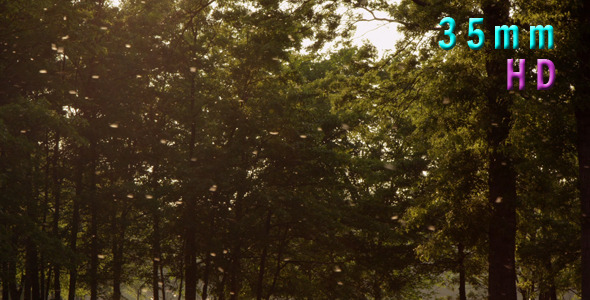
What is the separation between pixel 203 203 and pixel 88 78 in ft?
22.9

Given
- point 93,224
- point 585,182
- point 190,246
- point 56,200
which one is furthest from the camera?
point 56,200

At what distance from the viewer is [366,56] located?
15.1 meters

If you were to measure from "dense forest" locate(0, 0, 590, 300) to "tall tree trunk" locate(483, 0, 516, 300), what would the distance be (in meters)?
0.05

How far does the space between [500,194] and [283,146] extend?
33.2 feet

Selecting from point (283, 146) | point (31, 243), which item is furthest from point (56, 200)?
point (283, 146)

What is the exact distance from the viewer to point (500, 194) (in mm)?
12852

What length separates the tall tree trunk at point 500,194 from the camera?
39.1 feet

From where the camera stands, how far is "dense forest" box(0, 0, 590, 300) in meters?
11.8

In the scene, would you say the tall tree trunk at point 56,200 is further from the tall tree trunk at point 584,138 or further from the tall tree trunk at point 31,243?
the tall tree trunk at point 584,138

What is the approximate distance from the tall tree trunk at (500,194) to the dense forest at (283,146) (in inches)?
1.8

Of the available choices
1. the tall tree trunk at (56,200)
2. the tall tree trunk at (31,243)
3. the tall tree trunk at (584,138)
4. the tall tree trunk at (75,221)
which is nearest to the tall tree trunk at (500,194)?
the tall tree trunk at (584,138)

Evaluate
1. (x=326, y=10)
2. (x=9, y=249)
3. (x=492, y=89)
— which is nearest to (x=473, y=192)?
(x=492, y=89)

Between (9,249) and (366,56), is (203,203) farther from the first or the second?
(366,56)

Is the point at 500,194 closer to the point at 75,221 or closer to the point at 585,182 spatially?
the point at 585,182
